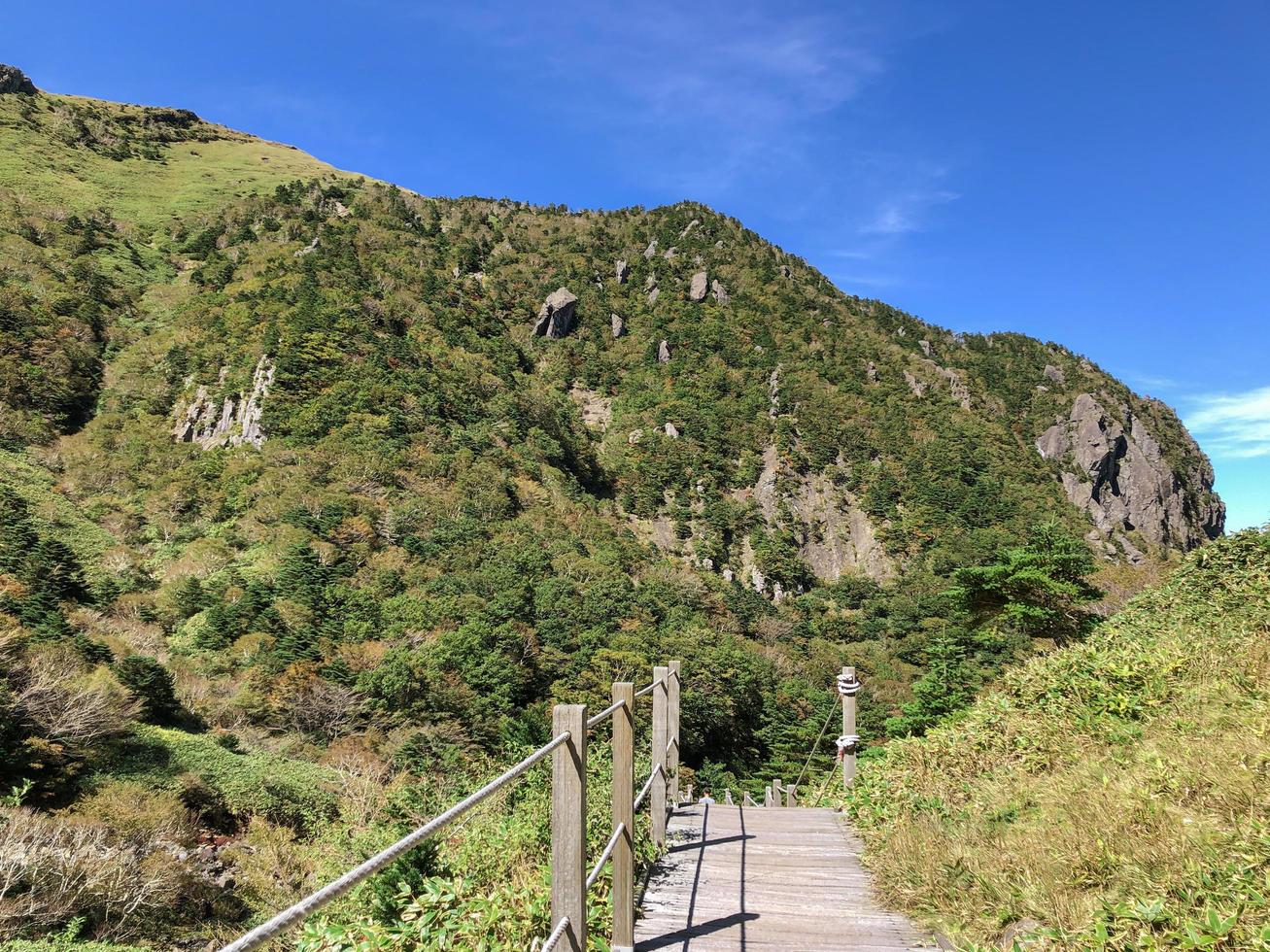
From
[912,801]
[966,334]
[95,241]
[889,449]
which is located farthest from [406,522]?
[966,334]

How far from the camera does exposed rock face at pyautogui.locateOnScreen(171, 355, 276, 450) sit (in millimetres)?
31297

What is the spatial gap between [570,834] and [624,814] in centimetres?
118

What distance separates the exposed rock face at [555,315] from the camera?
6494cm

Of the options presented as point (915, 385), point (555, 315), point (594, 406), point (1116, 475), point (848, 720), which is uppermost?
point (555, 315)

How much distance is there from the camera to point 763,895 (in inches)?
163

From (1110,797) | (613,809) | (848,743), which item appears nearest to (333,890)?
(613,809)

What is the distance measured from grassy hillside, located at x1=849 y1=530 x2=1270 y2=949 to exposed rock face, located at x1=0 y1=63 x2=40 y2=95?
86.9m

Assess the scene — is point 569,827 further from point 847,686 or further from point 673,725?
point 847,686

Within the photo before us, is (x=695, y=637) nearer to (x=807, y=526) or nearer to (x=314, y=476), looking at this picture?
(x=314, y=476)

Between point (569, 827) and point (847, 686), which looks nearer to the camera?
point (569, 827)

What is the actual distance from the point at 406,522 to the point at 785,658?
70.4 feet

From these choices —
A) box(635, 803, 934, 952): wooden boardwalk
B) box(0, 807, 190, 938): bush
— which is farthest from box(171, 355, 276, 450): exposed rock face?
box(635, 803, 934, 952): wooden boardwalk

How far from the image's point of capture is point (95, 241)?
141 feet

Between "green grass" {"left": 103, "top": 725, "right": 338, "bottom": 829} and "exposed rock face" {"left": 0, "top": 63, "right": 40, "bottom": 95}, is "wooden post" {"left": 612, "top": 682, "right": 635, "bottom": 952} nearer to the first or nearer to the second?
"green grass" {"left": 103, "top": 725, "right": 338, "bottom": 829}
